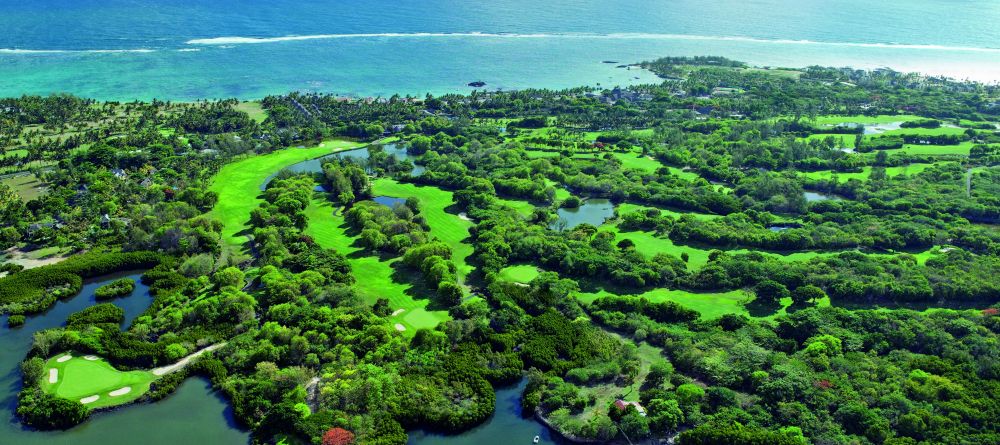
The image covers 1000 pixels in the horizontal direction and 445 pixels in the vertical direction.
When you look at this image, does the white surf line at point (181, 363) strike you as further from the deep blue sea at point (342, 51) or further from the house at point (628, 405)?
the deep blue sea at point (342, 51)

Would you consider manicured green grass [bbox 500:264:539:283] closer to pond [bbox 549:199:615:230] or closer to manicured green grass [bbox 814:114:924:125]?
pond [bbox 549:199:615:230]

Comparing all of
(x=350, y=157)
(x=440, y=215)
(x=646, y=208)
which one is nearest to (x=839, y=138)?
(x=646, y=208)

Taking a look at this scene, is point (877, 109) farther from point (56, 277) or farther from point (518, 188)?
point (56, 277)

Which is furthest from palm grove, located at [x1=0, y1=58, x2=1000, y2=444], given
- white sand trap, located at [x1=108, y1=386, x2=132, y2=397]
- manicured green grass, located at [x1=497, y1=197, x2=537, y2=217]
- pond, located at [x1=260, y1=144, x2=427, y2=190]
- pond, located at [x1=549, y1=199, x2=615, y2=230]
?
white sand trap, located at [x1=108, y1=386, x2=132, y2=397]

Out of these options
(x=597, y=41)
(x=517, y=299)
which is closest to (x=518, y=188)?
(x=517, y=299)

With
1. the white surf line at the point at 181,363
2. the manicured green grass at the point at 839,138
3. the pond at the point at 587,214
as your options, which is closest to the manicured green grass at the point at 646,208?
the pond at the point at 587,214

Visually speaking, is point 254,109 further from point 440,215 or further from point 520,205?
point 520,205

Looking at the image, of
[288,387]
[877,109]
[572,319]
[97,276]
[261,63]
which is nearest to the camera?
[288,387]
